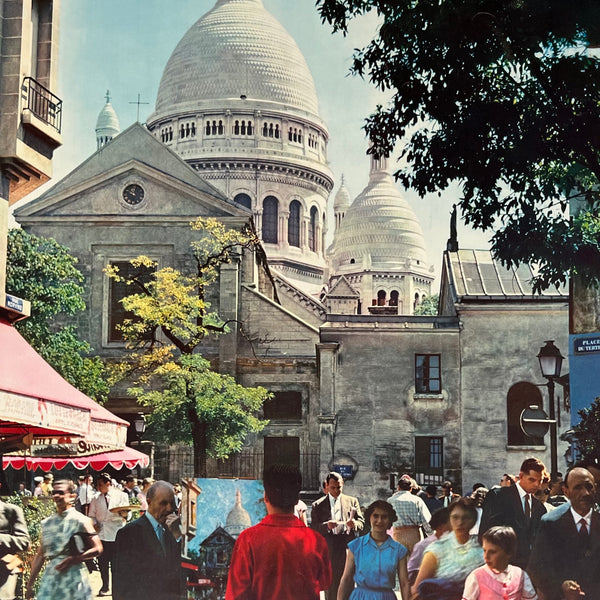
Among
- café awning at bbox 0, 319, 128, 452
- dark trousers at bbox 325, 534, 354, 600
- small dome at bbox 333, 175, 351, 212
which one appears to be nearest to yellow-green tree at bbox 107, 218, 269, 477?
café awning at bbox 0, 319, 128, 452

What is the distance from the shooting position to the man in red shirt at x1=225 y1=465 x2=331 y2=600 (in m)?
8.09

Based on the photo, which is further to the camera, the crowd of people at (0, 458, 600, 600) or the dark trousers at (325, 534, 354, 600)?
the dark trousers at (325, 534, 354, 600)

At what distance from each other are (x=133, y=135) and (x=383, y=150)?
2237 centimetres

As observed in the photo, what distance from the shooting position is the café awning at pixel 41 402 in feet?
35.0

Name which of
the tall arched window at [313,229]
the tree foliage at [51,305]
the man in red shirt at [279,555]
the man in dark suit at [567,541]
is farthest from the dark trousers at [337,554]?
the tall arched window at [313,229]

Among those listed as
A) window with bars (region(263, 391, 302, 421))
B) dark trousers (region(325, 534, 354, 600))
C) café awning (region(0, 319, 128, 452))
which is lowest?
dark trousers (region(325, 534, 354, 600))

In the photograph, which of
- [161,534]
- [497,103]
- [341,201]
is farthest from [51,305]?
[341,201]

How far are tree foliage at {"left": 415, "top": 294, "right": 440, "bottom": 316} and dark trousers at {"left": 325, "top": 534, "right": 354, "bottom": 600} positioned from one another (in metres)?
40.9

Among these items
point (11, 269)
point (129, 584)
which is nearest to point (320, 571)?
point (129, 584)

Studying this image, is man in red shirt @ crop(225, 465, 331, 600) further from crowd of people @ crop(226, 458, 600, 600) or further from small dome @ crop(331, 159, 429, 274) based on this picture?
small dome @ crop(331, 159, 429, 274)

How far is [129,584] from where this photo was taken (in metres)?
9.42

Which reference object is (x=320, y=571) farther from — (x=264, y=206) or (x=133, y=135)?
(x=264, y=206)

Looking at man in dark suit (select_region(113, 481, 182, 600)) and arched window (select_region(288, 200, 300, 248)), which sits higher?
arched window (select_region(288, 200, 300, 248))

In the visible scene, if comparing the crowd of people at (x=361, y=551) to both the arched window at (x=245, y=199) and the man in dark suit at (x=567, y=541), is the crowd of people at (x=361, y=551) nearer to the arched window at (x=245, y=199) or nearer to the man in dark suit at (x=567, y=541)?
the man in dark suit at (x=567, y=541)
